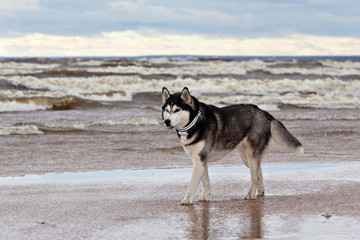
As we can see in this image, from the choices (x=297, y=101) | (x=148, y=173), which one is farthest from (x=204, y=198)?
(x=297, y=101)

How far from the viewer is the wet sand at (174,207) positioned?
17.3 feet

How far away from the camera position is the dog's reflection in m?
5.16

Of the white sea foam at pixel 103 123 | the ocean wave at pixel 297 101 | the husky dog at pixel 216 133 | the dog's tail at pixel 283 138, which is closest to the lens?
the husky dog at pixel 216 133

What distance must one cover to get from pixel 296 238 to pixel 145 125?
36.2ft

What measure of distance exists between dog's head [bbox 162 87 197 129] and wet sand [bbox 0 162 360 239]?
97 cm

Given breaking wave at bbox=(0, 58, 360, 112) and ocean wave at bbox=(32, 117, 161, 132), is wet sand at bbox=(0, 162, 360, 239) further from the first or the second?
breaking wave at bbox=(0, 58, 360, 112)

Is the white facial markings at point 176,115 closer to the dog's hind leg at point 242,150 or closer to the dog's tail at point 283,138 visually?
the dog's hind leg at point 242,150

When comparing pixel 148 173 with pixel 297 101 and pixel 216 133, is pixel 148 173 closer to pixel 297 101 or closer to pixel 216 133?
pixel 216 133

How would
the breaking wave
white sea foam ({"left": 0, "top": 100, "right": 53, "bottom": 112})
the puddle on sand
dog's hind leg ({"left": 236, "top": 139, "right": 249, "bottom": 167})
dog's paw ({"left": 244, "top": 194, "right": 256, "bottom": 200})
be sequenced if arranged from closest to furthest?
dog's paw ({"left": 244, "top": 194, "right": 256, "bottom": 200}) → dog's hind leg ({"left": 236, "top": 139, "right": 249, "bottom": 167}) → the puddle on sand → white sea foam ({"left": 0, "top": 100, "right": 53, "bottom": 112}) → the breaking wave

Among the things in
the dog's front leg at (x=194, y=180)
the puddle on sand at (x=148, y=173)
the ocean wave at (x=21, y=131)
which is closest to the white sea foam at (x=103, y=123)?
the ocean wave at (x=21, y=131)

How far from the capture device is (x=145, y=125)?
15859 mm

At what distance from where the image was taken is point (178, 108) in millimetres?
6395

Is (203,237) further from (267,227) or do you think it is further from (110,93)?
(110,93)

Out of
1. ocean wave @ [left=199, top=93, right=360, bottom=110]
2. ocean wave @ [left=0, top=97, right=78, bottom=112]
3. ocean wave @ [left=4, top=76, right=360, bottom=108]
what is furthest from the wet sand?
ocean wave @ [left=4, top=76, right=360, bottom=108]
